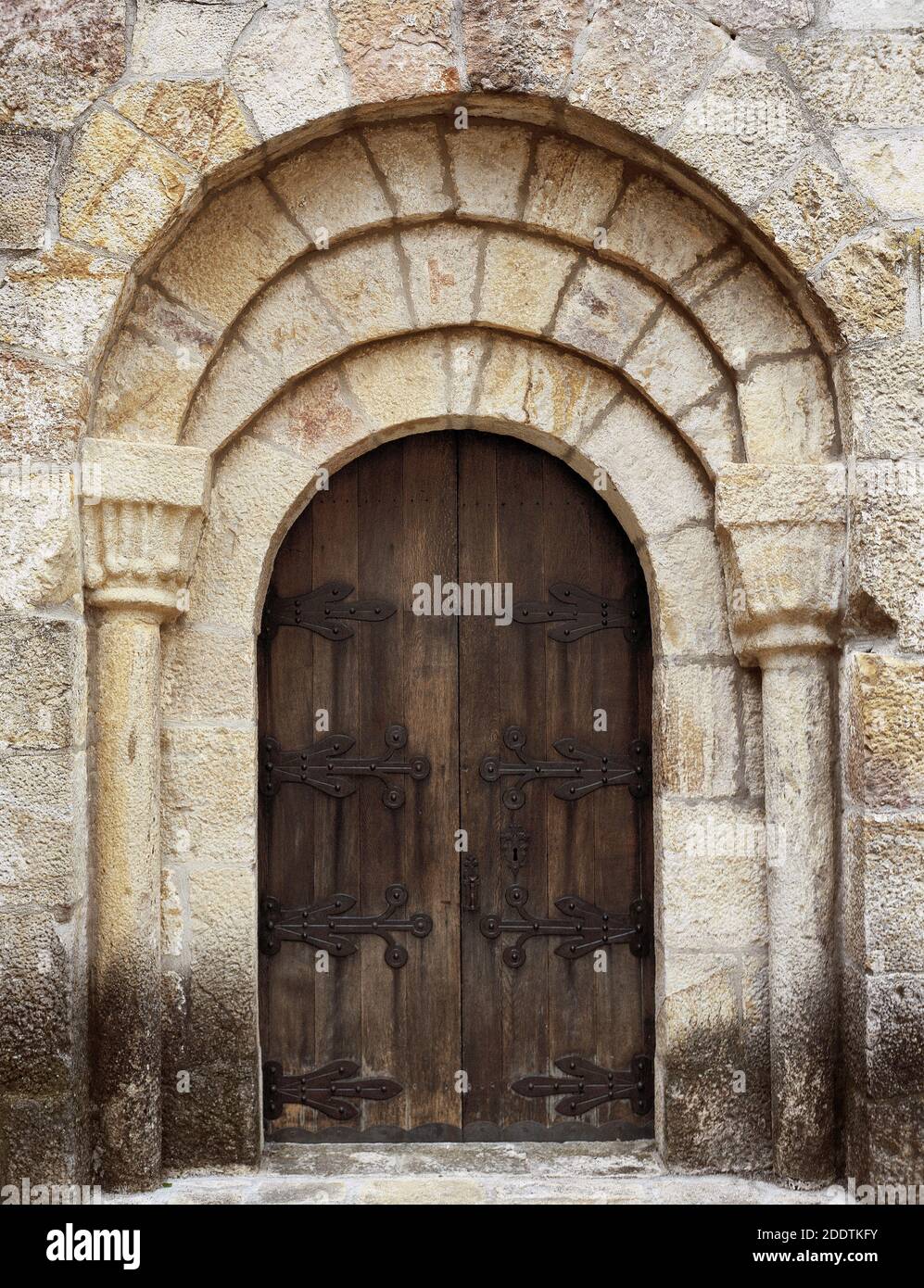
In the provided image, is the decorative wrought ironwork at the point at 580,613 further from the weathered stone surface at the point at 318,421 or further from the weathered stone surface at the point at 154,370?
the weathered stone surface at the point at 154,370

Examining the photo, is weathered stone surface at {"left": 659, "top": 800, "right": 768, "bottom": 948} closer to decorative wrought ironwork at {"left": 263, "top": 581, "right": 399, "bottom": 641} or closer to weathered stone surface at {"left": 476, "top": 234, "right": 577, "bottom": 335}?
decorative wrought ironwork at {"left": 263, "top": 581, "right": 399, "bottom": 641}

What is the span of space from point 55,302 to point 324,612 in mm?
1039

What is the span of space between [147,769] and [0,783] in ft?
1.12

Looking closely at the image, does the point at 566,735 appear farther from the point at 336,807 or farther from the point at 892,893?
the point at 892,893

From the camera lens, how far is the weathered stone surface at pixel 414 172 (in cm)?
293

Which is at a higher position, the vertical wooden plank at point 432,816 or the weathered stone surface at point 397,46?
the weathered stone surface at point 397,46

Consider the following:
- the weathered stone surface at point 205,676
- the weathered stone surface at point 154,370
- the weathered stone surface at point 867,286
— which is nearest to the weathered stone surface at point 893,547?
the weathered stone surface at point 867,286

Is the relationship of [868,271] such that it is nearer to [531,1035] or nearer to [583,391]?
[583,391]

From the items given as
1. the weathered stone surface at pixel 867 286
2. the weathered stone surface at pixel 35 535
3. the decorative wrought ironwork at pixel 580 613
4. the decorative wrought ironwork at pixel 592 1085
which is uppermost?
the weathered stone surface at pixel 867 286

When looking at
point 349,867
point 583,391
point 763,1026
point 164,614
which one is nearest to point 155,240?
point 164,614

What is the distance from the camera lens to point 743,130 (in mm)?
2764

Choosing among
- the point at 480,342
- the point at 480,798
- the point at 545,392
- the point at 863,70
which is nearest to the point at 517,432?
the point at 545,392

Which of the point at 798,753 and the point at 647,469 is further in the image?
the point at 647,469

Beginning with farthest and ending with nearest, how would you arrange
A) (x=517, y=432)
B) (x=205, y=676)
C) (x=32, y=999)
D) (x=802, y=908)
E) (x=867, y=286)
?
(x=517, y=432) < (x=205, y=676) < (x=802, y=908) < (x=867, y=286) < (x=32, y=999)
